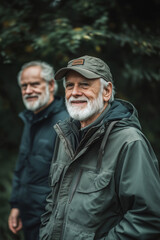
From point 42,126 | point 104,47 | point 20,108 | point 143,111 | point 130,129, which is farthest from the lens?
point 20,108

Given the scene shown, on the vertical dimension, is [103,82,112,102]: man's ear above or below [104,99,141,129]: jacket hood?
above

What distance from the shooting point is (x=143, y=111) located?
440 centimetres

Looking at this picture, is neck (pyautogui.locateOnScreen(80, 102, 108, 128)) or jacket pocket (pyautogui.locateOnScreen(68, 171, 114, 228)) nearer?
jacket pocket (pyautogui.locateOnScreen(68, 171, 114, 228))

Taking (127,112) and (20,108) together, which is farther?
(20,108)

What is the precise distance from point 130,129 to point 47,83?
1804 millimetres

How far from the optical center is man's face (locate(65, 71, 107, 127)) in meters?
1.99

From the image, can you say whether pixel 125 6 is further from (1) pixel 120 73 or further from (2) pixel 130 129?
(2) pixel 130 129

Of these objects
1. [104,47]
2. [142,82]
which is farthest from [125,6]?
[142,82]

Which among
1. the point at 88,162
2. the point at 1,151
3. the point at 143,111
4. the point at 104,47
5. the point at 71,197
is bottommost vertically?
the point at 1,151

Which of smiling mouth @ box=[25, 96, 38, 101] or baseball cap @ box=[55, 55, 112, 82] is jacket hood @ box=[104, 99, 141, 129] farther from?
smiling mouth @ box=[25, 96, 38, 101]

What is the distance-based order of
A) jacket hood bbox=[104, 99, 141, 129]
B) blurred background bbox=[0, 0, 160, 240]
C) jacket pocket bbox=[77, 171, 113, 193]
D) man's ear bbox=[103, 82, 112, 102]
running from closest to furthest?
jacket pocket bbox=[77, 171, 113, 193] → jacket hood bbox=[104, 99, 141, 129] → man's ear bbox=[103, 82, 112, 102] → blurred background bbox=[0, 0, 160, 240]

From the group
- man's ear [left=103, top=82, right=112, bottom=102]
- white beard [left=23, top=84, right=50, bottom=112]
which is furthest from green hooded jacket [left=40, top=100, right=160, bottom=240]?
white beard [left=23, top=84, right=50, bottom=112]

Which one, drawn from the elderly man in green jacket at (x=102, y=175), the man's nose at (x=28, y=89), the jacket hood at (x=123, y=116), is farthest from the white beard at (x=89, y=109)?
the man's nose at (x=28, y=89)

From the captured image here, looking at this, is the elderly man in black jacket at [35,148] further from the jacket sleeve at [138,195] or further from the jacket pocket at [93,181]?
the jacket sleeve at [138,195]
